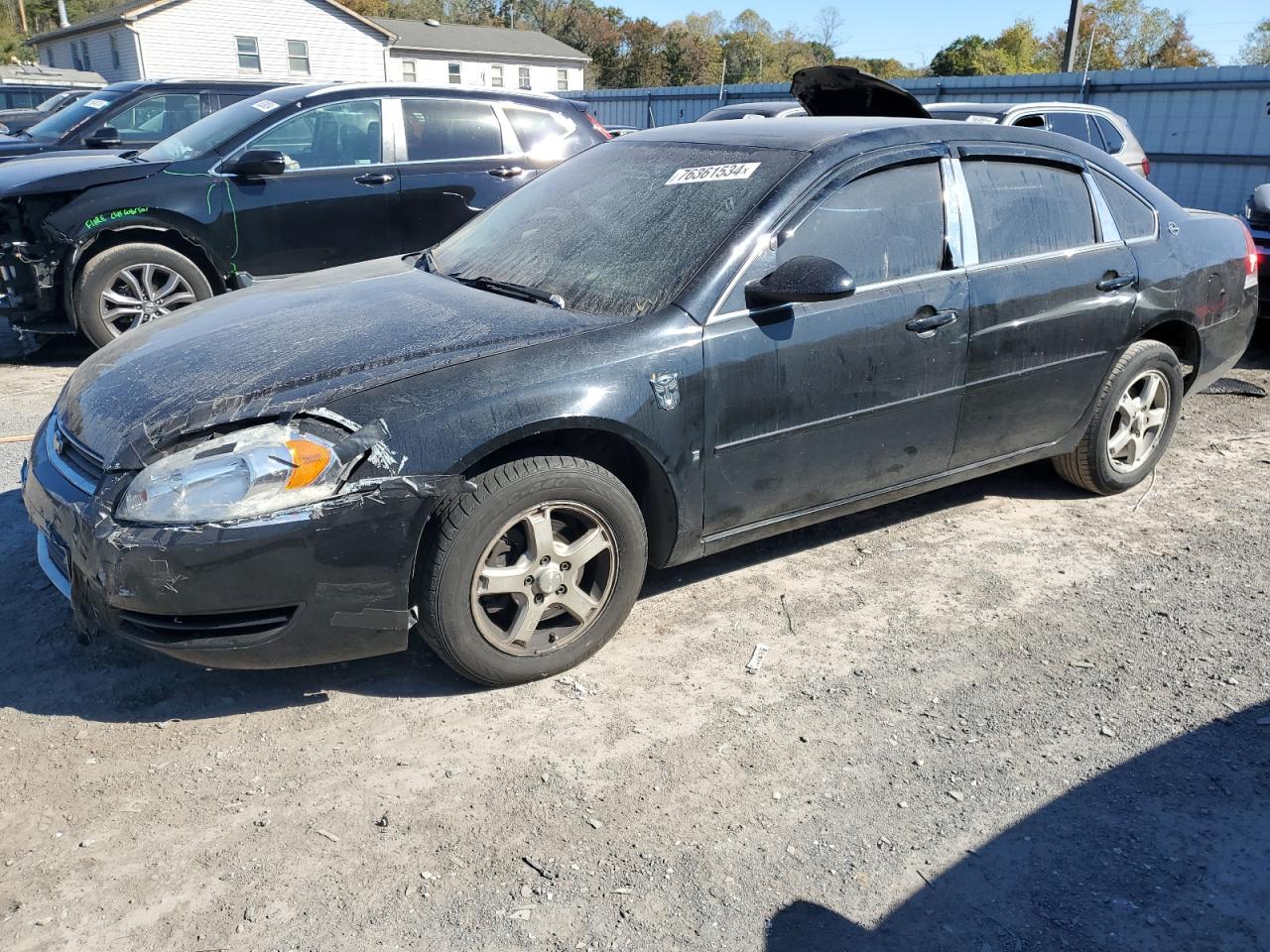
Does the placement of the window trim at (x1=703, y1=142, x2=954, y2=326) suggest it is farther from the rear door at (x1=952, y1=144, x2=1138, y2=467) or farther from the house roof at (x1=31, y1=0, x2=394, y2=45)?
the house roof at (x1=31, y1=0, x2=394, y2=45)

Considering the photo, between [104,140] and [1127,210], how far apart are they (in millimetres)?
8910

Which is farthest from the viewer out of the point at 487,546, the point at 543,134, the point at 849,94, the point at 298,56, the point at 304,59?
the point at 304,59

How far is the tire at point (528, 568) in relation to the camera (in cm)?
312

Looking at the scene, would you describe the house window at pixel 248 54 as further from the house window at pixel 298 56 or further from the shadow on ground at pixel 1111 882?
the shadow on ground at pixel 1111 882

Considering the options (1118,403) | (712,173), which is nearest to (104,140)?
(712,173)

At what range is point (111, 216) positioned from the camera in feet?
22.5

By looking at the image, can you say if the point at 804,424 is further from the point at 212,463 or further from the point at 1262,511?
the point at 1262,511

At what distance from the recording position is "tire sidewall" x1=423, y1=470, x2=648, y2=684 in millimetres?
3127

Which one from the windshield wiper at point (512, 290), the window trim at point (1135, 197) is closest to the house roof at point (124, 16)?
the windshield wiper at point (512, 290)

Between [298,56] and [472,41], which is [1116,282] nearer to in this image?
[298,56]

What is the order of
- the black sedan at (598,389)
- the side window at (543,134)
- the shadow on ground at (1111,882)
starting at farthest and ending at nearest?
the side window at (543,134) → the black sedan at (598,389) → the shadow on ground at (1111,882)

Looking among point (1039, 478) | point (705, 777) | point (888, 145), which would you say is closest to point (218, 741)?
point (705, 777)

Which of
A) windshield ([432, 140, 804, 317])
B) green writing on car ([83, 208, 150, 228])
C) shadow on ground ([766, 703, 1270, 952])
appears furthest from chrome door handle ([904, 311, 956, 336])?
green writing on car ([83, 208, 150, 228])

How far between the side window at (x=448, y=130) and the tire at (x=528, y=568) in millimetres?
5190
